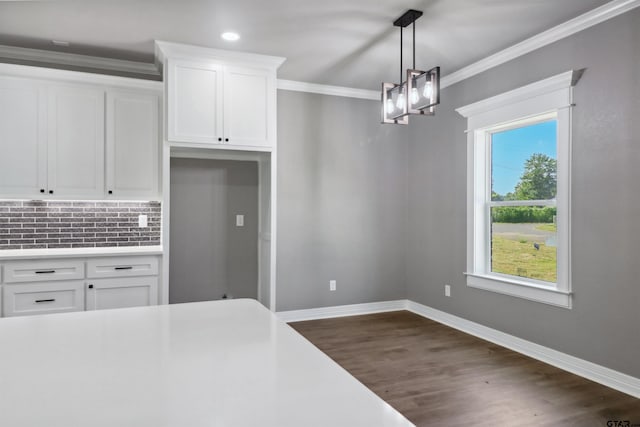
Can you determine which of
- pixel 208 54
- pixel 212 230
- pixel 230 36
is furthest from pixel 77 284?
pixel 230 36

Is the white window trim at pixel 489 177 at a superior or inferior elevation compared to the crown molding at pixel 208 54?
inferior

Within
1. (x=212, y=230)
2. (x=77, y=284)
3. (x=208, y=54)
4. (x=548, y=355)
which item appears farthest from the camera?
(x=212, y=230)

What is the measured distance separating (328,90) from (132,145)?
211cm

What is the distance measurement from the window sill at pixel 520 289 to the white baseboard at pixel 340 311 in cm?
113

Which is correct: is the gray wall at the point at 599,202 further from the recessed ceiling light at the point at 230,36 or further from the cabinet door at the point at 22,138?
the cabinet door at the point at 22,138

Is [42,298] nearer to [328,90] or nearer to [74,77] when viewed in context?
[74,77]

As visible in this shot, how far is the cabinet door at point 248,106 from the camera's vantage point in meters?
3.74

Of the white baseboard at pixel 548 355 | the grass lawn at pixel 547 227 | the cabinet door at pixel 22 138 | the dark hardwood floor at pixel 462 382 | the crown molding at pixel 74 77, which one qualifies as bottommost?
the dark hardwood floor at pixel 462 382

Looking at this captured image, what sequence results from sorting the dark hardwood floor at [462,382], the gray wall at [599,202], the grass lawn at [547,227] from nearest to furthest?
the dark hardwood floor at [462,382]
the gray wall at [599,202]
the grass lawn at [547,227]

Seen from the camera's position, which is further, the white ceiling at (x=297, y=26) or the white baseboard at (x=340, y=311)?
the white baseboard at (x=340, y=311)

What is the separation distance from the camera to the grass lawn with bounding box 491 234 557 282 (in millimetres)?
3461

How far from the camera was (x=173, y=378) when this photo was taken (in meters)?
0.84

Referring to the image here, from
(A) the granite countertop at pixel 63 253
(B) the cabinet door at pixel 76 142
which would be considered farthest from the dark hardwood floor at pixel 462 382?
(B) the cabinet door at pixel 76 142

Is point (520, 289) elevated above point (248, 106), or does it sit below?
below
